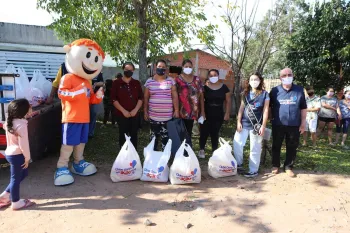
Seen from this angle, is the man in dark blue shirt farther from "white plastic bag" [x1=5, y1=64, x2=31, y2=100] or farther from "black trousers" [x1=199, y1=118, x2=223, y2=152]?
"white plastic bag" [x1=5, y1=64, x2=31, y2=100]

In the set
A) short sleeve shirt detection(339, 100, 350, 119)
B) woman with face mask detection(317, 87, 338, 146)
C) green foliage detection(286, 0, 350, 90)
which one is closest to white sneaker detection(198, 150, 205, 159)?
woman with face mask detection(317, 87, 338, 146)

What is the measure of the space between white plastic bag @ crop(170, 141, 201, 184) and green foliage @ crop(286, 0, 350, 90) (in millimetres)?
6951

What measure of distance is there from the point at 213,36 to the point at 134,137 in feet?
10.7

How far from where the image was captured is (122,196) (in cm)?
333

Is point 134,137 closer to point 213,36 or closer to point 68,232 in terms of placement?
point 68,232

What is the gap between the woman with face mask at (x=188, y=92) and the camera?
4.25m

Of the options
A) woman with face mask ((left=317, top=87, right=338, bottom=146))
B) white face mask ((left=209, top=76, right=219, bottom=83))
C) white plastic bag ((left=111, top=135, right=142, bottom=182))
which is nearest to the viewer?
white plastic bag ((left=111, top=135, right=142, bottom=182))

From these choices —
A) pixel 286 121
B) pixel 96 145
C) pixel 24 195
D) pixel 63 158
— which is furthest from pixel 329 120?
pixel 24 195

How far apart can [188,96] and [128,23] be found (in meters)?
2.51

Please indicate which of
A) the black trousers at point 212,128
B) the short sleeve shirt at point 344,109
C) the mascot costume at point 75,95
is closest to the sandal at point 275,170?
the black trousers at point 212,128

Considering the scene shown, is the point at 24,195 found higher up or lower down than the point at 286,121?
lower down

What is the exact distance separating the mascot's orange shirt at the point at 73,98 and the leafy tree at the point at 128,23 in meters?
1.97

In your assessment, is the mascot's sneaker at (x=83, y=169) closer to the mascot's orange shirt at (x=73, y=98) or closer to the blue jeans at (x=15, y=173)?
the mascot's orange shirt at (x=73, y=98)

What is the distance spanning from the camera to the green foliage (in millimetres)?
8531
